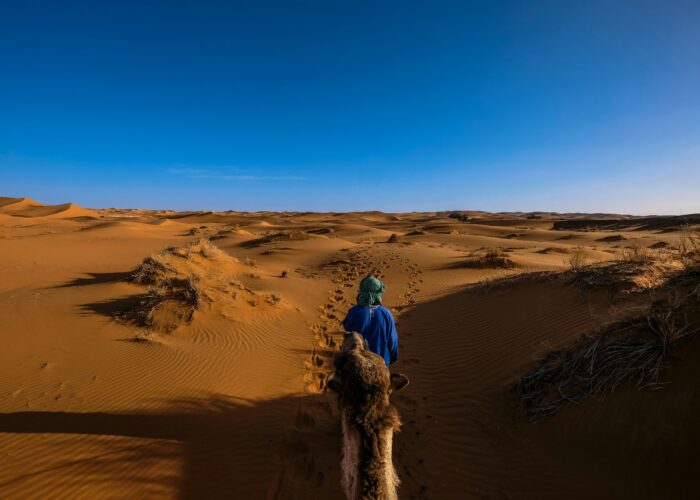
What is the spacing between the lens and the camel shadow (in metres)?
3.25

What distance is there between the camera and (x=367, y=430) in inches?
68.0

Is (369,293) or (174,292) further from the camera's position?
(174,292)

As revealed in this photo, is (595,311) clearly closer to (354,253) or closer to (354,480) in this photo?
(354,480)

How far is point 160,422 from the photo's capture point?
407 cm

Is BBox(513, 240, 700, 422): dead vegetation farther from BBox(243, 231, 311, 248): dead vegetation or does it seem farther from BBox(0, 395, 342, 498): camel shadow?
BBox(243, 231, 311, 248): dead vegetation

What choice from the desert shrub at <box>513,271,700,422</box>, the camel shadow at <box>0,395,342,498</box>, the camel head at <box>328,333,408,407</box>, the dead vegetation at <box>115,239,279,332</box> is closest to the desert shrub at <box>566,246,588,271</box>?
the desert shrub at <box>513,271,700,422</box>

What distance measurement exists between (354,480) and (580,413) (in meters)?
3.05

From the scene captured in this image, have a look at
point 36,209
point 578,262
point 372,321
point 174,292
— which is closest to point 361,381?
point 372,321

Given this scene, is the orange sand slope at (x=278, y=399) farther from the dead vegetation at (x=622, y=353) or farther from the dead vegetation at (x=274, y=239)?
the dead vegetation at (x=274, y=239)

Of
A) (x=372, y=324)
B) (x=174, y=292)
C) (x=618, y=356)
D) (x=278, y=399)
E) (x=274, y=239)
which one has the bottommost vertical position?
(x=278, y=399)

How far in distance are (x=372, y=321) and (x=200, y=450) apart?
2.47 m

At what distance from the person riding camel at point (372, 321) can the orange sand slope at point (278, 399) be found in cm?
134

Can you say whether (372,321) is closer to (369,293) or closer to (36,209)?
(369,293)

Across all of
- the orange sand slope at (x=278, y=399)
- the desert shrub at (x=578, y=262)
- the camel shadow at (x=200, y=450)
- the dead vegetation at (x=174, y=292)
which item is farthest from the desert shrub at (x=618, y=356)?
the dead vegetation at (x=174, y=292)
